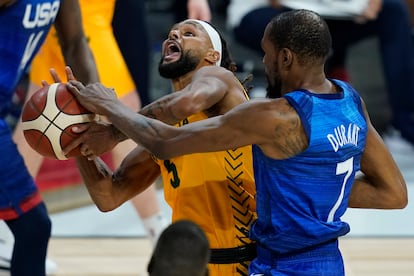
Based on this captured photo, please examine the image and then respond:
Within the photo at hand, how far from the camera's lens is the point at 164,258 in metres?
2.72

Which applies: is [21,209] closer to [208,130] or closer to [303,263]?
[208,130]

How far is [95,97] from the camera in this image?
11.8 feet

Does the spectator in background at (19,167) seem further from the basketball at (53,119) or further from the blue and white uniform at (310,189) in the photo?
the blue and white uniform at (310,189)

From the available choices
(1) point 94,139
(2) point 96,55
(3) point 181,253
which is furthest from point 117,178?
(2) point 96,55

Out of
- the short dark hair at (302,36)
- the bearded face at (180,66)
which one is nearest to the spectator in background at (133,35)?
the bearded face at (180,66)

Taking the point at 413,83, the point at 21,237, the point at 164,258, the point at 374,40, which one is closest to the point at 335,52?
the point at 413,83

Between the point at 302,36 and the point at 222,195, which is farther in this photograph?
the point at 222,195

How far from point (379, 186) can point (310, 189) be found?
1.57 ft

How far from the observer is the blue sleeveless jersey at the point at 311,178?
3434mm

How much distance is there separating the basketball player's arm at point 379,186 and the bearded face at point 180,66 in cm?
68

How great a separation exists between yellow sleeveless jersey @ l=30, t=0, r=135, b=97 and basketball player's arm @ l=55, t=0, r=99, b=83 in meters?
1.00

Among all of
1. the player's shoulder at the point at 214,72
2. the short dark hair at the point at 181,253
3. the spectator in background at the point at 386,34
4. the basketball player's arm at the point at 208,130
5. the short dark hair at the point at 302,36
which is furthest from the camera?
the spectator in background at the point at 386,34

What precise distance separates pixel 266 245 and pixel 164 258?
883 mm

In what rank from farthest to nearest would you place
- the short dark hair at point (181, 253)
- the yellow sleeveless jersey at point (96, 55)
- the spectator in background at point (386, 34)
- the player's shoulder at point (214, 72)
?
1. the spectator in background at point (386, 34)
2. the yellow sleeveless jersey at point (96, 55)
3. the player's shoulder at point (214, 72)
4. the short dark hair at point (181, 253)
